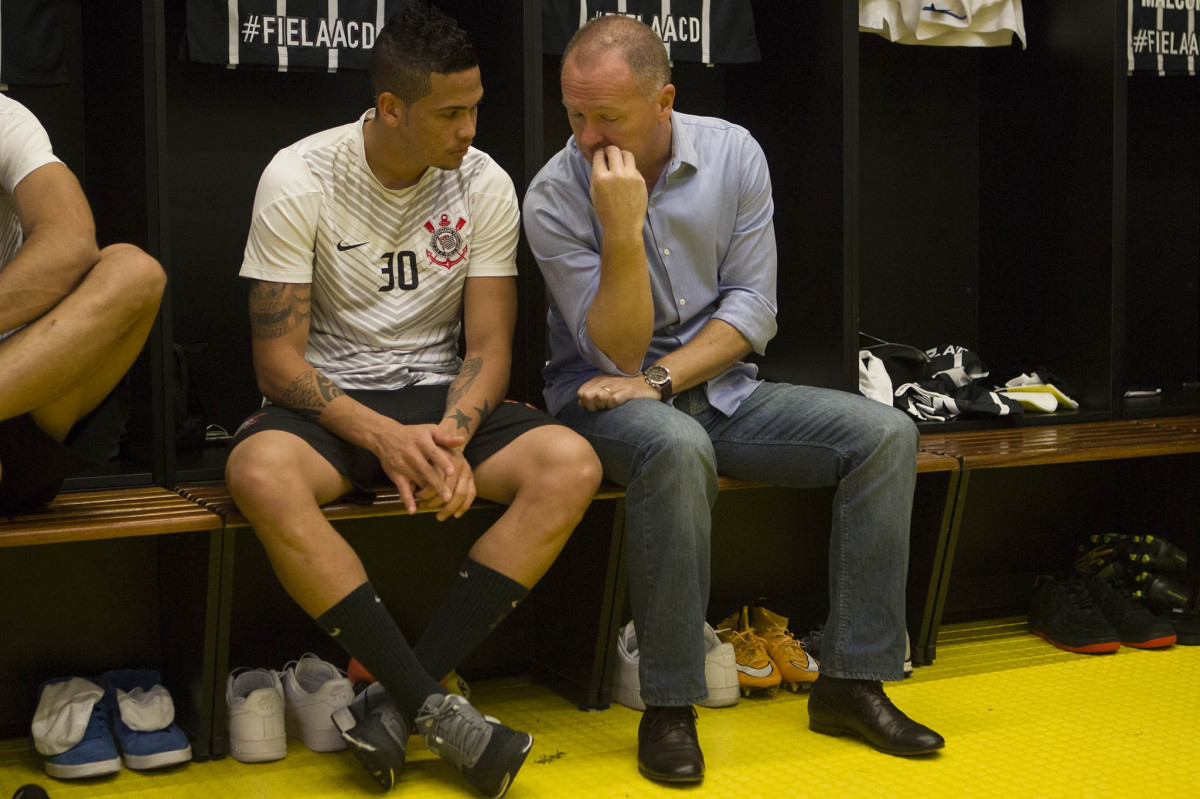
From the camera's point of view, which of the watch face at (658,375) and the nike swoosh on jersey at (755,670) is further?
the nike swoosh on jersey at (755,670)

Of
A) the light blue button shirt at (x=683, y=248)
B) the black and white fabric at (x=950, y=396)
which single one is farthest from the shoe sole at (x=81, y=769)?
the black and white fabric at (x=950, y=396)

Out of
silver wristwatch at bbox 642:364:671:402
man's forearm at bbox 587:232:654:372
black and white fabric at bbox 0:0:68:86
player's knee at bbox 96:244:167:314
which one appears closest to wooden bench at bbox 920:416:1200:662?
silver wristwatch at bbox 642:364:671:402

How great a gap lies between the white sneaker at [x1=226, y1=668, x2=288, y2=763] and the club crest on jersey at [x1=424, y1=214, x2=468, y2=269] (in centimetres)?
92

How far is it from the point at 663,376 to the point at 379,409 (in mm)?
574

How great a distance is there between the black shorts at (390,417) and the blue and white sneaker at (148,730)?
0.53 meters

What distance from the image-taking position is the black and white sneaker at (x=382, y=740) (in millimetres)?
2223

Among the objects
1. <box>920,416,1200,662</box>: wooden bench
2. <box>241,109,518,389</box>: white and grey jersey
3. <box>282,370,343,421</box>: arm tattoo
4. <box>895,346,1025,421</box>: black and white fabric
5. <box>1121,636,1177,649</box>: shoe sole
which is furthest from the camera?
<box>895,346,1025,421</box>: black and white fabric

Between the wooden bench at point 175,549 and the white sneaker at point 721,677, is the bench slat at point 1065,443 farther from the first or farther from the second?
the wooden bench at point 175,549

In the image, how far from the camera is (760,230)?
9.09ft

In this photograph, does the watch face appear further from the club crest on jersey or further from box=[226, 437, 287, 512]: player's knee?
box=[226, 437, 287, 512]: player's knee

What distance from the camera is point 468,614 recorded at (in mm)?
2361

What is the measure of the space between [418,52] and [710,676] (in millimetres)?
1423

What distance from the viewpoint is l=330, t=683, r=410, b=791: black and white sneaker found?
7.29 feet

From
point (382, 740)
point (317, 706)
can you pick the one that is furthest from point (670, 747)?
point (317, 706)
